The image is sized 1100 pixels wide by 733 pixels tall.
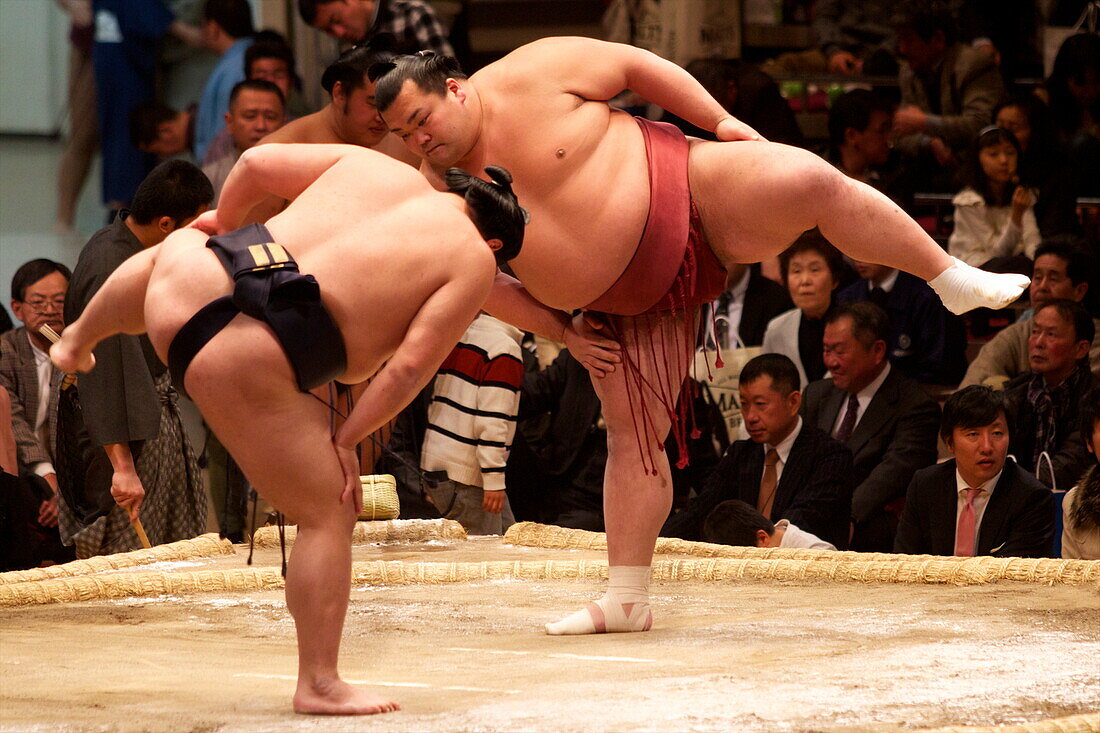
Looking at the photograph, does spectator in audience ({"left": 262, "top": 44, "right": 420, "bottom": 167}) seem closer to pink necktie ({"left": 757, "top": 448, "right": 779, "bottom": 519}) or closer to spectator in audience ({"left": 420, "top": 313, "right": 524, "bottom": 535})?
spectator in audience ({"left": 420, "top": 313, "right": 524, "bottom": 535})

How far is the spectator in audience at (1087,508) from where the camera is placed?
3084mm

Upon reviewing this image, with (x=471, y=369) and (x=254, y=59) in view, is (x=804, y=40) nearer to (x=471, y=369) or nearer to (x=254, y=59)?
(x=254, y=59)

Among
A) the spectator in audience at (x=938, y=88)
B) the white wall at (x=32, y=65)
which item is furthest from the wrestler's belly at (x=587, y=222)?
the white wall at (x=32, y=65)

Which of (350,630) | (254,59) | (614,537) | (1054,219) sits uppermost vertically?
(254,59)

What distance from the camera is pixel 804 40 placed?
19.5 ft

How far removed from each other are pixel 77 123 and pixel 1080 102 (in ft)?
12.1

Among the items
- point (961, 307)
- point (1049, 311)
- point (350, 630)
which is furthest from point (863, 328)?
point (350, 630)

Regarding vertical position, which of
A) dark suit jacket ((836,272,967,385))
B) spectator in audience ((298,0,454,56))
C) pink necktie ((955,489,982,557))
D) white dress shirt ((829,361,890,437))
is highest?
spectator in audience ((298,0,454,56))

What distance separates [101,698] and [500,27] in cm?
434

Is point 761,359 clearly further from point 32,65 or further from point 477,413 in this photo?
point 32,65

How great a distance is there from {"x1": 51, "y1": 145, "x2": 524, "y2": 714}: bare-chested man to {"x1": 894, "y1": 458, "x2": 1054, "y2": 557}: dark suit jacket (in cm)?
177

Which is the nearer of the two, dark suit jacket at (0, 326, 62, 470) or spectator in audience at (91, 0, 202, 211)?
dark suit jacket at (0, 326, 62, 470)

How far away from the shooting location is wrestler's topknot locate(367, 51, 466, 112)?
212 cm

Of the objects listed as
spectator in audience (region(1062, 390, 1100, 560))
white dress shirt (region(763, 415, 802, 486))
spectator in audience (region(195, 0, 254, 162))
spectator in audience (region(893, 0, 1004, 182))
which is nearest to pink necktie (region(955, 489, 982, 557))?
spectator in audience (region(1062, 390, 1100, 560))
